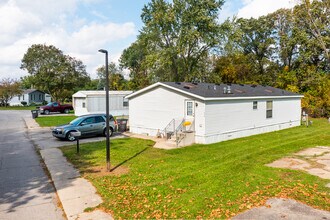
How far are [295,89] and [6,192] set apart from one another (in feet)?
106

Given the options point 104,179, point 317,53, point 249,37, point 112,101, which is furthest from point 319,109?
point 104,179

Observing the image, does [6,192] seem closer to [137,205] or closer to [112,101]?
[137,205]

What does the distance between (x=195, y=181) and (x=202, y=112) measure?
7.05m

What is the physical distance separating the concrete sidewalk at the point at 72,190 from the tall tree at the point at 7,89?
46944mm

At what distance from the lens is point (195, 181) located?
825 centimetres

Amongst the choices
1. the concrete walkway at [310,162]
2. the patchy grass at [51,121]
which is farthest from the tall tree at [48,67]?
the concrete walkway at [310,162]

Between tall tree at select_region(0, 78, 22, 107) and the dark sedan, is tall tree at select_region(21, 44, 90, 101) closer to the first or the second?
tall tree at select_region(0, 78, 22, 107)

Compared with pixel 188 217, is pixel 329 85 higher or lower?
higher

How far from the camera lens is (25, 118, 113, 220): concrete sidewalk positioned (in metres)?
6.46

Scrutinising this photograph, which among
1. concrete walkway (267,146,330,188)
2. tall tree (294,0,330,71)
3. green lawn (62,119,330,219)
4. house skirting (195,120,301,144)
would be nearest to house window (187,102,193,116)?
house skirting (195,120,301,144)

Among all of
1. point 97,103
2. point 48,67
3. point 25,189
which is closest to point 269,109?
point 25,189

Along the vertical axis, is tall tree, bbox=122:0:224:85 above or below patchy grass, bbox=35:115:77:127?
above

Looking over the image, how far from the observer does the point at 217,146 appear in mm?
14148

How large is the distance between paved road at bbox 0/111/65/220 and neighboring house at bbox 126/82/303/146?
730 centimetres
